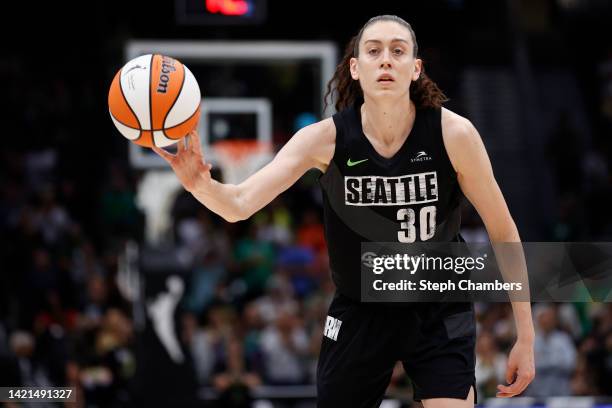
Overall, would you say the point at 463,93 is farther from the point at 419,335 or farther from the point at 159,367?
the point at 419,335

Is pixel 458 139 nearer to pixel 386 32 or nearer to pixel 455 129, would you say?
pixel 455 129

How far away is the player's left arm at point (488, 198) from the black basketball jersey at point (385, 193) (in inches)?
2.3

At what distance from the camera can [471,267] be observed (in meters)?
5.14

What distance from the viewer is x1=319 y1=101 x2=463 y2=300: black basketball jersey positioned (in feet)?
15.6

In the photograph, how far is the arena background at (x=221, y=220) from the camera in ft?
35.1

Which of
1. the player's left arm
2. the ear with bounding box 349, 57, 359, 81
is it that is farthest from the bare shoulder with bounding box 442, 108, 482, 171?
the ear with bounding box 349, 57, 359, 81

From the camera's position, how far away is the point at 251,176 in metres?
4.75

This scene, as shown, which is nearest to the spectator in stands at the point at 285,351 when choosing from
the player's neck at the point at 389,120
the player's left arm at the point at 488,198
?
the player's left arm at the point at 488,198

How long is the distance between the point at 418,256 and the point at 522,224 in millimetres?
12222

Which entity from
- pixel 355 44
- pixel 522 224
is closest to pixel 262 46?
pixel 522 224

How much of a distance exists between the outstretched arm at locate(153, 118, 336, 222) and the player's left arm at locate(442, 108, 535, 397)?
59cm

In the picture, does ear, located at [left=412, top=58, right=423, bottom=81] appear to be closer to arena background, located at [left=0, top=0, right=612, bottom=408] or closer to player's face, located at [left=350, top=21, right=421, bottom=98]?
player's face, located at [left=350, top=21, right=421, bottom=98]

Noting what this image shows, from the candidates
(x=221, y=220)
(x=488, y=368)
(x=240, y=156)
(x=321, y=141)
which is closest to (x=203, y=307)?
(x=240, y=156)

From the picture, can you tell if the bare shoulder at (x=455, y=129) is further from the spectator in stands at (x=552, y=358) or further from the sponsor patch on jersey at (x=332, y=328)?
the spectator in stands at (x=552, y=358)
